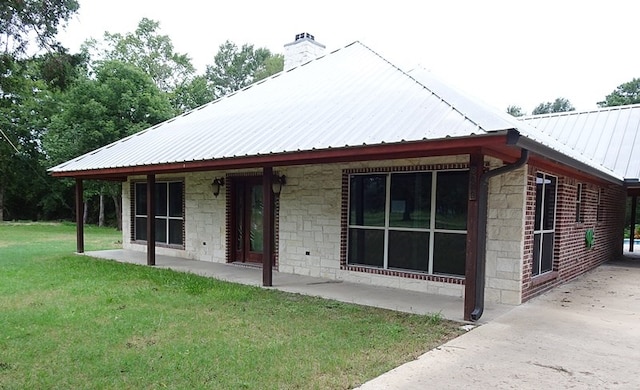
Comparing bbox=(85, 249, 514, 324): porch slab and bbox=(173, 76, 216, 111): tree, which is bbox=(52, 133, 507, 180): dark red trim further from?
bbox=(173, 76, 216, 111): tree

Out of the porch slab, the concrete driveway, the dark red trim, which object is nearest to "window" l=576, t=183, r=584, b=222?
the concrete driveway

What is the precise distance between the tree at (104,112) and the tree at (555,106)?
137 feet

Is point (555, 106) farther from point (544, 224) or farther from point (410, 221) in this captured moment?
point (410, 221)

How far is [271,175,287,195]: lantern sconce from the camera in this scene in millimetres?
8734

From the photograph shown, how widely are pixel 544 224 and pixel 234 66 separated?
128 ft

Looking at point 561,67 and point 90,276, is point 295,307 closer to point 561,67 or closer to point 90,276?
point 90,276

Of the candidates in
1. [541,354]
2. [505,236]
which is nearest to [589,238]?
[505,236]

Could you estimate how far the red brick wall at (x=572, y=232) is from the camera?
21.5 ft

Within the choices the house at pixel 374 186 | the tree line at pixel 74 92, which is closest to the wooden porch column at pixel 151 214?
the house at pixel 374 186

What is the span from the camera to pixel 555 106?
158 ft

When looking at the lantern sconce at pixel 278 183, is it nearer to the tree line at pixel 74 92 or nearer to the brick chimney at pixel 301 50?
the tree line at pixel 74 92

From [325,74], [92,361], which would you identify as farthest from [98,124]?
[92,361]

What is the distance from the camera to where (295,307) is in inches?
237

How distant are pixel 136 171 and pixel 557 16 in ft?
53.9
